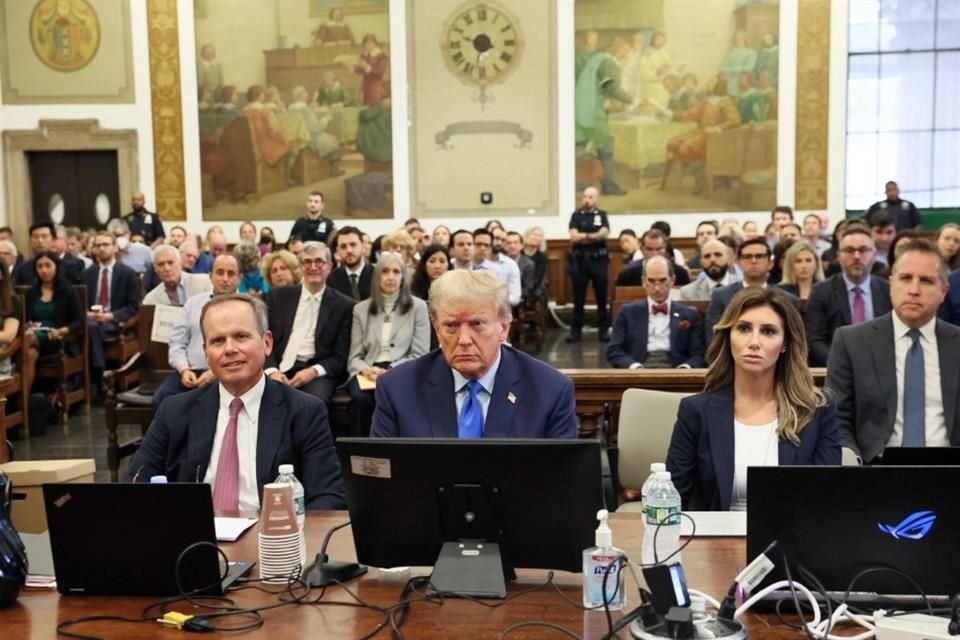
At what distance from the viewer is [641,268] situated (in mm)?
10766

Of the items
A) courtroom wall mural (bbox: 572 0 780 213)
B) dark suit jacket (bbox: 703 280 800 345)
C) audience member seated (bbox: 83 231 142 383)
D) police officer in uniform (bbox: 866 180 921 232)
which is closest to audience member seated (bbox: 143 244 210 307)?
audience member seated (bbox: 83 231 142 383)

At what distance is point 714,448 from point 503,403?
0.75 metres

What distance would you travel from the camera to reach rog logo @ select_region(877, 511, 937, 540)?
2146 millimetres

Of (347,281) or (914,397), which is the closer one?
(914,397)

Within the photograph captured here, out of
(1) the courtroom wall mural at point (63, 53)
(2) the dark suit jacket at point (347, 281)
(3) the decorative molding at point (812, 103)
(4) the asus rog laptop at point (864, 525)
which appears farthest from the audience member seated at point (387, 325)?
(1) the courtroom wall mural at point (63, 53)

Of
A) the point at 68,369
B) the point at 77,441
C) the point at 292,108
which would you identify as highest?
the point at 292,108

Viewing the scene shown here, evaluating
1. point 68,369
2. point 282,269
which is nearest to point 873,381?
point 282,269

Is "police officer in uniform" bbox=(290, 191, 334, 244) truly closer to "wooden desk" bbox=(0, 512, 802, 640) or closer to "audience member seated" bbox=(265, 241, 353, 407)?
"audience member seated" bbox=(265, 241, 353, 407)

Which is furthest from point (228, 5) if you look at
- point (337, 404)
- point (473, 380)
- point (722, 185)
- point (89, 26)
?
point (473, 380)

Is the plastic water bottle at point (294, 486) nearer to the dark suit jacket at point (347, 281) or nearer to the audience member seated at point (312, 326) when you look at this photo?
the audience member seated at point (312, 326)

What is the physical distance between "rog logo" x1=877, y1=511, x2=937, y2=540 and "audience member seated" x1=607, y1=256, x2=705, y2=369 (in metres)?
4.91

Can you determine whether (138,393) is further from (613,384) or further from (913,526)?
(913,526)

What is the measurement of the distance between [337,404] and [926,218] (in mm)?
12249

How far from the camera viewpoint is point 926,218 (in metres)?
15.9
